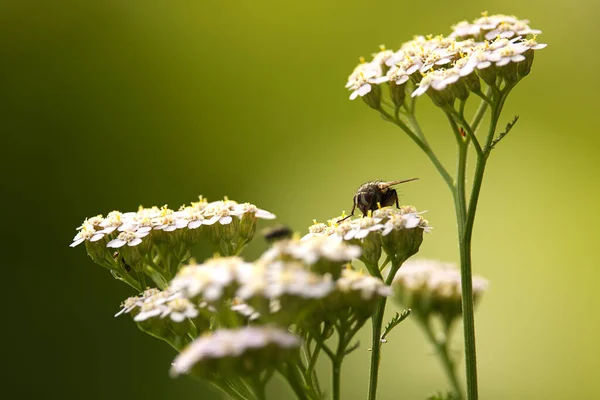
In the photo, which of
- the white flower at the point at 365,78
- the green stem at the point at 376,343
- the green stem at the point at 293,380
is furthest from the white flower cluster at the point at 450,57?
the green stem at the point at 293,380

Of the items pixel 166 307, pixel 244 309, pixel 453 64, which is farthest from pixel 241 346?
pixel 453 64

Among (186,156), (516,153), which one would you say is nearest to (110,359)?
(186,156)

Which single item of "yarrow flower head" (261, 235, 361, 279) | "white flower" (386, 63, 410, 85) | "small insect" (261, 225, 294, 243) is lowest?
"yarrow flower head" (261, 235, 361, 279)

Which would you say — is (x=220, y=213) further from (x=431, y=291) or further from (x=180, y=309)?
(x=431, y=291)

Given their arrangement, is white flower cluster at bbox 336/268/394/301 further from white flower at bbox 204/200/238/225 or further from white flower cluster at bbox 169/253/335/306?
white flower at bbox 204/200/238/225

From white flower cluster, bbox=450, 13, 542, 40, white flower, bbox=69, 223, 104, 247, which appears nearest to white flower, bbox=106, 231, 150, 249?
white flower, bbox=69, 223, 104, 247

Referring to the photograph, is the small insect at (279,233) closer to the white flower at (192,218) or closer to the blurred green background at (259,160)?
the white flower at (192,218)

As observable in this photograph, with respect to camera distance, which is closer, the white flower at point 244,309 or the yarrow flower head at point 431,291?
the white flower at point 244,309
